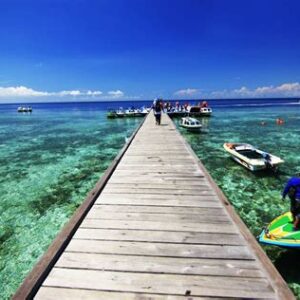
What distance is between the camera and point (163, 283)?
9.61ft

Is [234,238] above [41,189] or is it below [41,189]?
above

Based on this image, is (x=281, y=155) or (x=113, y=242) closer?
(x=113, y=242)

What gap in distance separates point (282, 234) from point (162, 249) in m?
3.35

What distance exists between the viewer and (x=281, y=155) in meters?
15.7

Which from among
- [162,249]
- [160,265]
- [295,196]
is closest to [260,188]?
[295,196]

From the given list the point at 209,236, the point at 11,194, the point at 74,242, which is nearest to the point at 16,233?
the point at 11,194

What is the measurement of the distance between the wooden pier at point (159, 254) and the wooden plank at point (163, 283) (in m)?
0.01

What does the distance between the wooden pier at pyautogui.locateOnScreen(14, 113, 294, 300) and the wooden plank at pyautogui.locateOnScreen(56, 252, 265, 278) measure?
1 centimetres

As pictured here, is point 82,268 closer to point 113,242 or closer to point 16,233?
point 113,242

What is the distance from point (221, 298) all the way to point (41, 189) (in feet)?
31.6

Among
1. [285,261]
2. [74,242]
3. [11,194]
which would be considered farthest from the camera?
[11,194]

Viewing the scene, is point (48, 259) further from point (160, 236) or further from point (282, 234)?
point (282, 234)

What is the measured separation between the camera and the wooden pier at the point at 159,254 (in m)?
2.83

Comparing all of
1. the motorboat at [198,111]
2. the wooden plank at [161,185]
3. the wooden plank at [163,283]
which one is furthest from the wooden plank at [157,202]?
the motorboat at [198,111]
